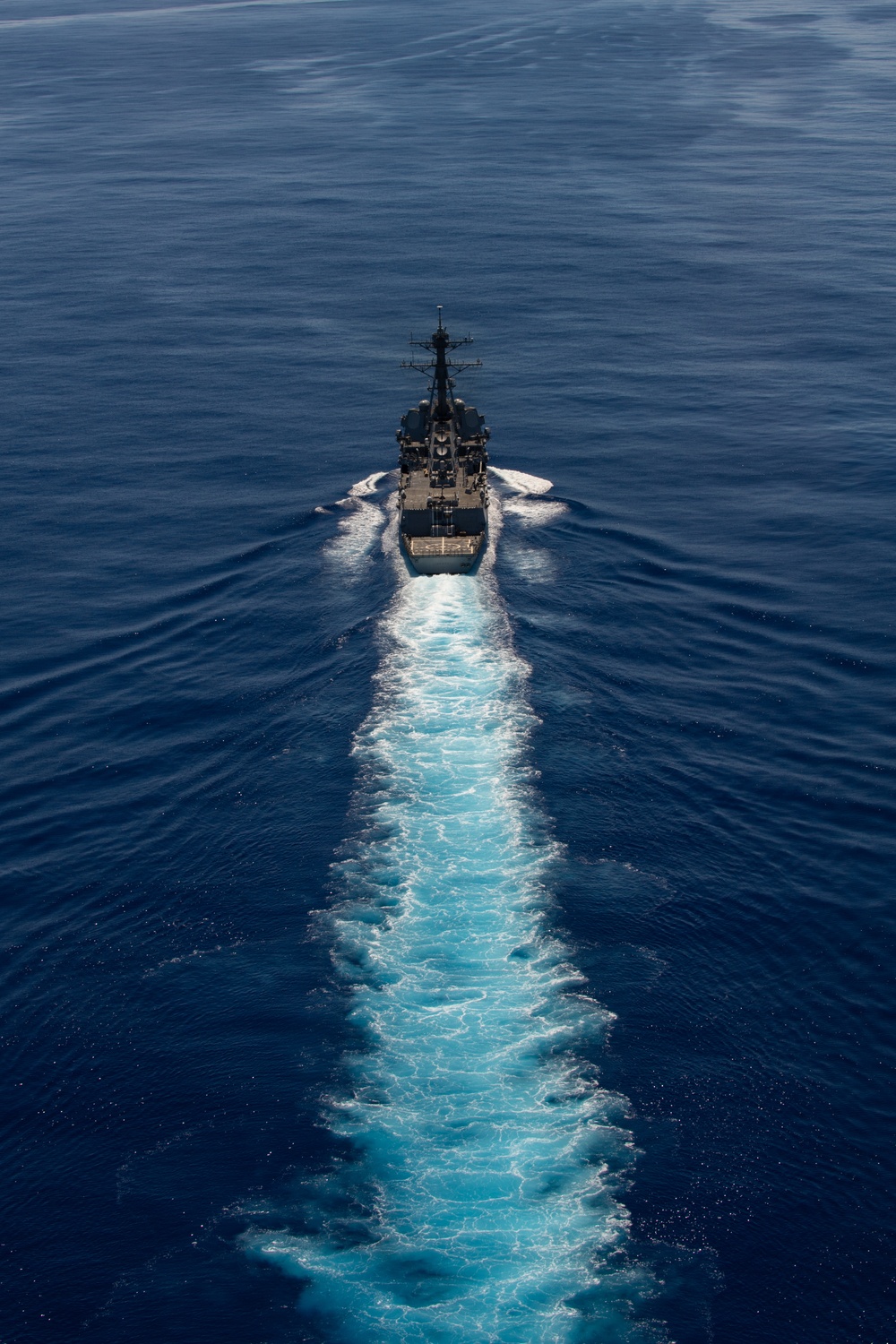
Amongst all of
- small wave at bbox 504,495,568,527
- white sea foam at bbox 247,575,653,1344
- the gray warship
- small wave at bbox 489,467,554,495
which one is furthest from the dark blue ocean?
the gray warship

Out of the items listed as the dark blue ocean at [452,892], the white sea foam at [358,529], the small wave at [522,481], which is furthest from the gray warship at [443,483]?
the small wave at [522,481]

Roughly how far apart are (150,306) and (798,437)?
10081cm

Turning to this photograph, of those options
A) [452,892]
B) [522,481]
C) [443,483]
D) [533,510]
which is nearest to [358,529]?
[443,483]

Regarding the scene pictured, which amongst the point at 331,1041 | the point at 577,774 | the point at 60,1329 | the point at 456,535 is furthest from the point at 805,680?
the point at 60,1329

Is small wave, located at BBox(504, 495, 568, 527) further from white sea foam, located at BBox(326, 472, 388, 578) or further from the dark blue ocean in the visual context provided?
white sea foam, located at BBox(326, 472, 388, 578)

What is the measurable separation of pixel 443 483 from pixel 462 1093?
248 ft

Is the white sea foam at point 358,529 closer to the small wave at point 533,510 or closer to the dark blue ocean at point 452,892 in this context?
the dark blue ocean at point 452,892

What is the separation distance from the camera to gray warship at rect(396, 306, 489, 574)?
405 ft

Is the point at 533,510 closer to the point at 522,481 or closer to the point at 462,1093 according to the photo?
the point at 522,481

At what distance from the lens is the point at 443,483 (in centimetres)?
13300

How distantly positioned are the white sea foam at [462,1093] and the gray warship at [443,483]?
2751 cm

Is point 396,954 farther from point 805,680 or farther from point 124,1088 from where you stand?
point 805,680

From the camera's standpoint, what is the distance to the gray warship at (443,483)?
12338 centimetres

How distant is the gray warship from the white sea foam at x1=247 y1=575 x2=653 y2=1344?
90.3 feet
